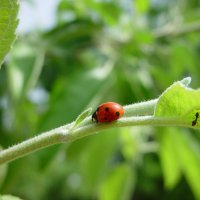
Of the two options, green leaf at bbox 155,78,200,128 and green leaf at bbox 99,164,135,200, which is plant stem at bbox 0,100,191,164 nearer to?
green leaf at bbox 155,78,200,128

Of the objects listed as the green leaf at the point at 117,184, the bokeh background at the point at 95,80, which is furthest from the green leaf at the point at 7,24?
the green leaf at the point at 117,184

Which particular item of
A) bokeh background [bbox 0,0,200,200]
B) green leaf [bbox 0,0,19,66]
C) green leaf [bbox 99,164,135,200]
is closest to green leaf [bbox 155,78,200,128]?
green leaf [bbox 0,0,19,66]

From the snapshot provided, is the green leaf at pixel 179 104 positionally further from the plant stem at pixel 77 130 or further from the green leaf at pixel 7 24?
the green leaf at pixel 7 24

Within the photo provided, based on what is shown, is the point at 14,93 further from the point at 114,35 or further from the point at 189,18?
the point at 189,18

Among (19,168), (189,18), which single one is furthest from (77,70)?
(189,18)

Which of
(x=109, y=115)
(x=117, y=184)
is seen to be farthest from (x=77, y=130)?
(x=117, y=184)

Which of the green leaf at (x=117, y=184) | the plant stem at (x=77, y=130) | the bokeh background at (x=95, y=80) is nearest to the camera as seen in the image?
the plant stem at (x=77, y=130)
